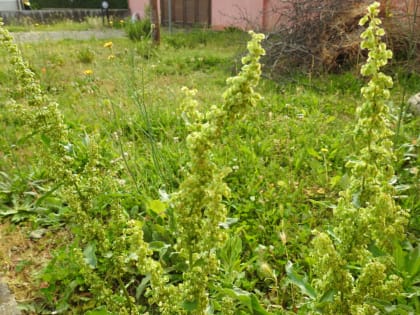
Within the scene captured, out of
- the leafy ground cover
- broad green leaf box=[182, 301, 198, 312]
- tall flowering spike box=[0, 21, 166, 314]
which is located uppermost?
tall flowering spike box=[0, 21, 166, 314]

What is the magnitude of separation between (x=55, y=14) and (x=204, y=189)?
18356 millimetres

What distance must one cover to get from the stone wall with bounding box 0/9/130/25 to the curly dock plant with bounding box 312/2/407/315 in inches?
633

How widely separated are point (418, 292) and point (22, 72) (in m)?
1.65

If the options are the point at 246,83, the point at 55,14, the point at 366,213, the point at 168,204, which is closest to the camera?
the point at 246,83

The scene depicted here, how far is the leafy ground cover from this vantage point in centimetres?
148

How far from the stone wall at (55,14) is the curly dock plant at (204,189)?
15.9 metres

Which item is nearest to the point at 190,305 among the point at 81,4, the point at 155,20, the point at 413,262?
the point at 413,262

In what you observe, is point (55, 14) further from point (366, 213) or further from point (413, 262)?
point (366, 213)

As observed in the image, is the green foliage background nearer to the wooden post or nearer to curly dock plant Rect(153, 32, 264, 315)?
the wooden post

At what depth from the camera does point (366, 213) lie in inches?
40.3

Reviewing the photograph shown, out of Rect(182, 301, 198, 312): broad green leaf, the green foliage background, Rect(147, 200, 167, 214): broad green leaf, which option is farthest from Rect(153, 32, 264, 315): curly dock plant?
the green foliage background

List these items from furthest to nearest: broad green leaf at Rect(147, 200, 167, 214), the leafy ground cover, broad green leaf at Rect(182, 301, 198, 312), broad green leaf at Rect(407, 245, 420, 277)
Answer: broad green leaf at Rect(147, 200, 167, 214), broad green leaf at Rect(407, 245, 420, 277), the leafy ground cover, broad green leaf at Rect(182, 301, 198, 312)

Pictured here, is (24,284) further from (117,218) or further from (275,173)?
(275,173)

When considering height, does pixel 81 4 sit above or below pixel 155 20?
above
